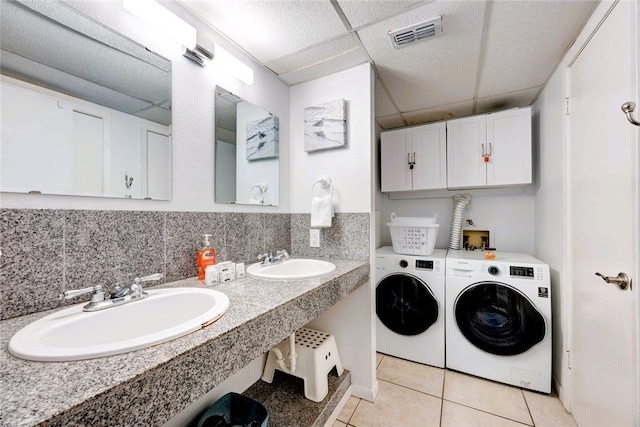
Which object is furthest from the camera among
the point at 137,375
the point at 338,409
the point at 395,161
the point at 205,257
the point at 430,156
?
the point at 395,161

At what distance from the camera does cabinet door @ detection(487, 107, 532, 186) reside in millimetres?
2162

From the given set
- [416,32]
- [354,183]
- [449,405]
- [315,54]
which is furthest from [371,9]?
[449,405]

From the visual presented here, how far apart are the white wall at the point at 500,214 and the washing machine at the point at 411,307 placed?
30.3 inches

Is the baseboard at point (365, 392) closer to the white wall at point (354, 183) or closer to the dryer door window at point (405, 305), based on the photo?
the white wall at point (354, 183)

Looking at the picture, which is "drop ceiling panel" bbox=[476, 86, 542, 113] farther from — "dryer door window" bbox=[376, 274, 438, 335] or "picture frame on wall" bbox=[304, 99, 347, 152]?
"dryer door window" bbox=[376, 274, 438, 335]

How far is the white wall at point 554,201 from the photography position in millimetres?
1666

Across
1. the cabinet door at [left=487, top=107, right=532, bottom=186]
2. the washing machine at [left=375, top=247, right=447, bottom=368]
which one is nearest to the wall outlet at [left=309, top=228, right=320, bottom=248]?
the washing machine at [left=375, top=247, right=447, bottom=368]

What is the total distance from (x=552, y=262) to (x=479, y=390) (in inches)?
42.1

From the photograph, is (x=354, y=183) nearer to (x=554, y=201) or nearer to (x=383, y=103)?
(x=383, y=103)

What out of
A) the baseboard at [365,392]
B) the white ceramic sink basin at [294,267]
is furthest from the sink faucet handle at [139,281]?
the baseboard at [365,392]

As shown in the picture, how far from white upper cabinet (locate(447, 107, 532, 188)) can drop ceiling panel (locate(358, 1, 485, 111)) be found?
0.30 metres

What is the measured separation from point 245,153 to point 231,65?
1.65 ft

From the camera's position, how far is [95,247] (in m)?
0.95

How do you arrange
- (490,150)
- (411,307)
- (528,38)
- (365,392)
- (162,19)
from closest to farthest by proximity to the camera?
(162,19) → (528,38) → (365,392) → (411,307) → (490,150)
